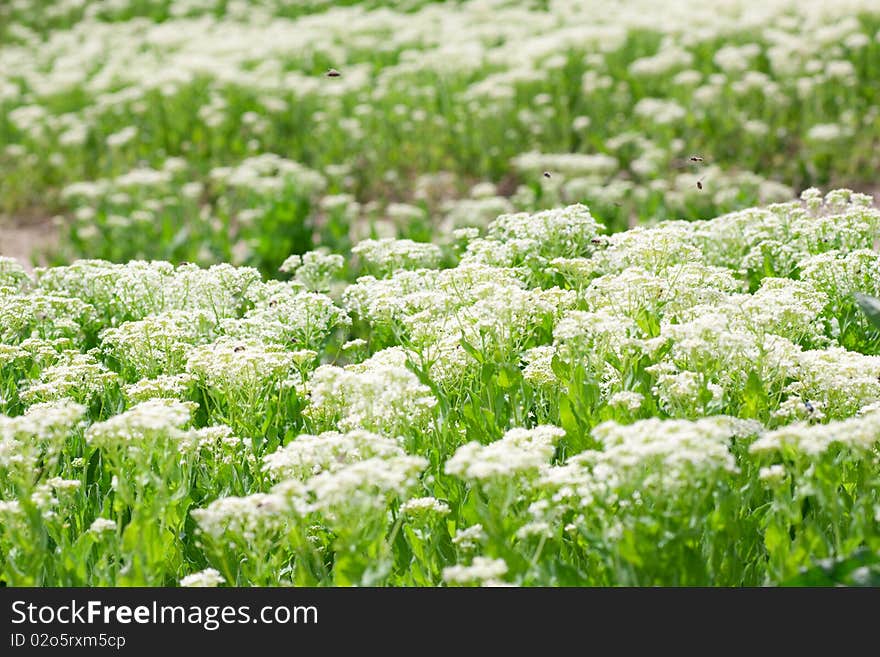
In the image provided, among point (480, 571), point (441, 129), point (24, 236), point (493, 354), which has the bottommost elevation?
point (24, 236)

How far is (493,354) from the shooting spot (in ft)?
18.4

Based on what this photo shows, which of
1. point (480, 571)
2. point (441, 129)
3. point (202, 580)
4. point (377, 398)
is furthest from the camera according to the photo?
point (441, 129)

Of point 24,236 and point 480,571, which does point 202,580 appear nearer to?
point 480,571

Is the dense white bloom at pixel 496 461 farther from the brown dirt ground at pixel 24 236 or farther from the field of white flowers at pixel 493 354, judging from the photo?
the brown dirt ground at pixel 24 236

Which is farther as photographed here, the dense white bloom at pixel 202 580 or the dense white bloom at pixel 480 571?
the dense white bloom at pixel 202 580

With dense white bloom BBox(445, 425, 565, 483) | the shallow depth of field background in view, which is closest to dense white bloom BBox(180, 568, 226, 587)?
dense white bloom BBox(445, 425, 565, 483)

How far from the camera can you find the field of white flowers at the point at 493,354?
155 inches

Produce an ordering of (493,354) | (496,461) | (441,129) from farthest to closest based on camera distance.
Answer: (441,129) → (493,354) → (496,461)

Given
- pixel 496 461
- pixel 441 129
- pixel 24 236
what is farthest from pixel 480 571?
pixel 24 236

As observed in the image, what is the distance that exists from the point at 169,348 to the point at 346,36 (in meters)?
13.3

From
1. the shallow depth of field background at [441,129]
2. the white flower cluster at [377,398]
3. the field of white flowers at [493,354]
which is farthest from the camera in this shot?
the shallow depth of field background at [441,129]

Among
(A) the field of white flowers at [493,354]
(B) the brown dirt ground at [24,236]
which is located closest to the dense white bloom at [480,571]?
(A) the field of white flowers at [493,354]
